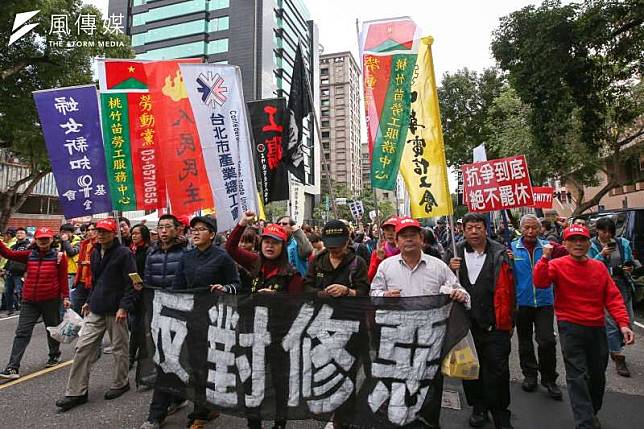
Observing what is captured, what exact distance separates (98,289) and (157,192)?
1754 mm

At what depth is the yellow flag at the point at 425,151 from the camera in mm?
4168

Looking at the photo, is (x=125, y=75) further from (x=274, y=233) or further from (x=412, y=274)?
(x=412, y=274)

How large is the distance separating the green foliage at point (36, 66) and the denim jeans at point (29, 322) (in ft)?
41.4

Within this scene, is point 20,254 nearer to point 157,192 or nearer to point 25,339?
point 25,339

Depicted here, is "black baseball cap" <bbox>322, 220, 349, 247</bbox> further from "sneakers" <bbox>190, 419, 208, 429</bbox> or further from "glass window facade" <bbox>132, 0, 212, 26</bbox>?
"glass window facade" <bbox>132, 0, 212, 26</bbox>

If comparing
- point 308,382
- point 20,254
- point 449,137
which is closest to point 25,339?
point 20,254

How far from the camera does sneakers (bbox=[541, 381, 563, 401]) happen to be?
4.20 metres

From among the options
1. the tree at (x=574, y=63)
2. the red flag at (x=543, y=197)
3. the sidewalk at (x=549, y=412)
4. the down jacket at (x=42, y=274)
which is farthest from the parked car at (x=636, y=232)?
the down jacket at (x=42, y=274)

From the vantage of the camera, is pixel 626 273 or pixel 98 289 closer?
pixel 98 289

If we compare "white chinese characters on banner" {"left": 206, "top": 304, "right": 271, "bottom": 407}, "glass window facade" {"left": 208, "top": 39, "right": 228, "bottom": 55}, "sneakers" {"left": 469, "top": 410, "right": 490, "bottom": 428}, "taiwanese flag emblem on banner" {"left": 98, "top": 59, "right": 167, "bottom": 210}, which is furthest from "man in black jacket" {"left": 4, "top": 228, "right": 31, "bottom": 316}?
"glass window facade" {"left": 208, "top": 39, "right": 228, "bottom": 55}

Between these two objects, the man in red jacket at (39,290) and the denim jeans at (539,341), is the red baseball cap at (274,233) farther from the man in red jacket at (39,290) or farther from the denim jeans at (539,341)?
the man in red jacket at (39,290)

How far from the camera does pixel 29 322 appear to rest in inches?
196

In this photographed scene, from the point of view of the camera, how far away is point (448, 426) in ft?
11.9

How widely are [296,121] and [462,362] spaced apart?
13.2ft
